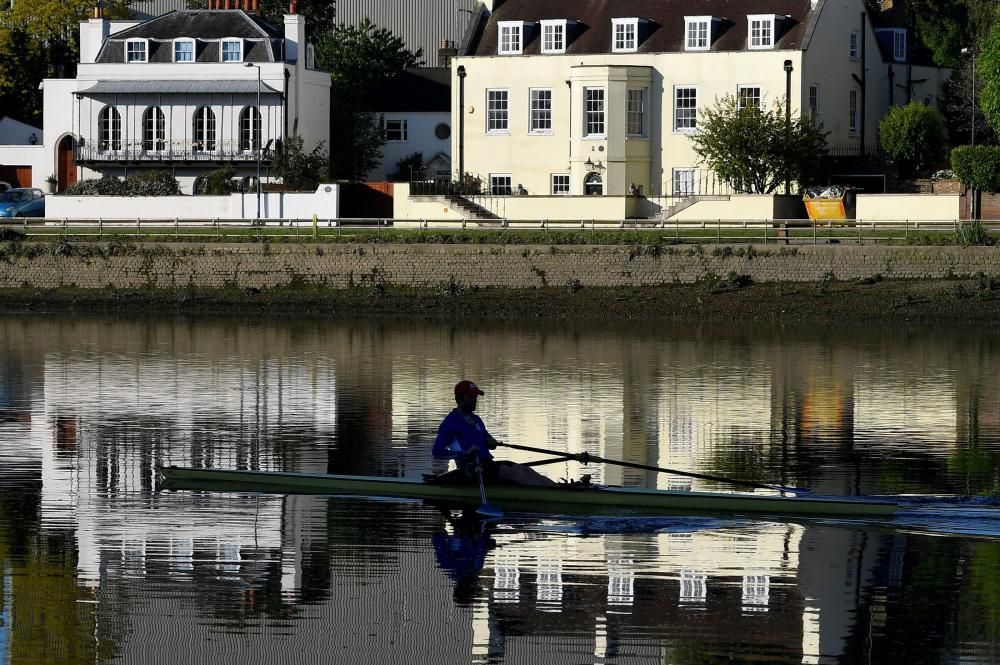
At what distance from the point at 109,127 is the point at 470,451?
50516 millimetres

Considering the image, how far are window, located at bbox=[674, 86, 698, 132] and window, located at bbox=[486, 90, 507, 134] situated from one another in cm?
666

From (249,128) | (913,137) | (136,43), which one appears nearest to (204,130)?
(249,128)

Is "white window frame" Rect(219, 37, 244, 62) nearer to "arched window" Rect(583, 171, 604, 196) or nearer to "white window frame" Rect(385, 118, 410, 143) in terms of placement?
"white window frame" Rect(385, 118, 410, 143)

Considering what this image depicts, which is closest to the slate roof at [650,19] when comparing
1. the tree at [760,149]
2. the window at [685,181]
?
the tree at [760,149]

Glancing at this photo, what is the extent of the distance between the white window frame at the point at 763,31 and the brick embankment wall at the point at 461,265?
616 inches

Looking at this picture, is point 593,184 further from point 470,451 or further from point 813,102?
point 470,451

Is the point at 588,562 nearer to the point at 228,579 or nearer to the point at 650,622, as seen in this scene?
the point at 650,622

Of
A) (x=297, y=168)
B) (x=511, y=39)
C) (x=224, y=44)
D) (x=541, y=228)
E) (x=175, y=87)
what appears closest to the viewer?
(x=541, y=228)

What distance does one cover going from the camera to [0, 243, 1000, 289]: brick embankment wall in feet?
165

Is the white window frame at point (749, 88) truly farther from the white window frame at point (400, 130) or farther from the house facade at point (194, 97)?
the house facade at point (194, 97)

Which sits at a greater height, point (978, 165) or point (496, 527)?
point (978, 165)

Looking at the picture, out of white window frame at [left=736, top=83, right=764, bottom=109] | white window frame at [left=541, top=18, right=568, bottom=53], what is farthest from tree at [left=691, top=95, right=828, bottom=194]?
white window frame at [left=541, top=18, right=568, bottom=53]

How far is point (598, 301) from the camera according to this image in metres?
51.1

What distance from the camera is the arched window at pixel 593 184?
65.6 m
